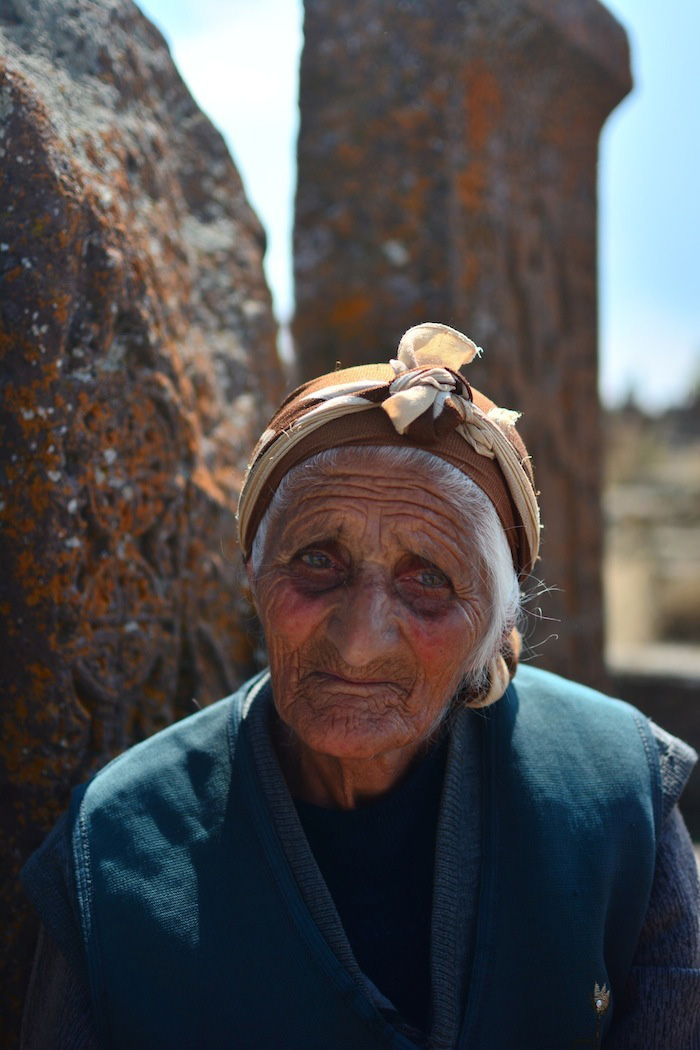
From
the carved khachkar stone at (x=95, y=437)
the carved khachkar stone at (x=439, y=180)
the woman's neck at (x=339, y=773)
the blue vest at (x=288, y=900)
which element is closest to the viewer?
the blue vest at (x=288, y=900)

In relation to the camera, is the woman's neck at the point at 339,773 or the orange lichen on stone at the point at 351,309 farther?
the orange lichen on stone at the point at 351,309

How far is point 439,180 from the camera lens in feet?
11.5

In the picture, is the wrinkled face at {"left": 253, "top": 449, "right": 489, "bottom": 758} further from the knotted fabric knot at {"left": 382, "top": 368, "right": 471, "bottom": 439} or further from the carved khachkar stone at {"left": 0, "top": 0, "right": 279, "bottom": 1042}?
the carved khachkar stone at {"left": 0, "top": 0, "right": 279, "bottom": 1042}

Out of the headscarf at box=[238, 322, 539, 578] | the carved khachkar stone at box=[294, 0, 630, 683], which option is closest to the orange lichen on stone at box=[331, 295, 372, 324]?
the carved khachkar stone at box=[294, 0, 630, 683]

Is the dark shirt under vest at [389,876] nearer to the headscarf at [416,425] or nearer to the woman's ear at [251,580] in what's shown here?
the woman's ear at [251,580]

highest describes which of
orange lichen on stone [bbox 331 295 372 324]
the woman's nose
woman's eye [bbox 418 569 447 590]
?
orange lichen on stone [bbox 331 295 372 324]

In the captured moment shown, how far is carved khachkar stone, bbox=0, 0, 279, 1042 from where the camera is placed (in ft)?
6.30

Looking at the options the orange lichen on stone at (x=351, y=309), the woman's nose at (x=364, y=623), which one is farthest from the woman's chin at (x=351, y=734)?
the orange lichen on stone at (x=351, y=309)

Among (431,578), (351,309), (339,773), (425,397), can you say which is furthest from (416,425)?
(351,309)

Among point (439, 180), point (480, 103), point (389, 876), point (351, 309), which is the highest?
point (480, 103)

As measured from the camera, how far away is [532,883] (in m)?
1.73

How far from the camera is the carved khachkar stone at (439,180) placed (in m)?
3.49

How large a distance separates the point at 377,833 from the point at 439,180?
8.17ft

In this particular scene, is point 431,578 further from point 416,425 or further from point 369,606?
point 416,425
